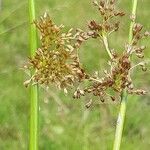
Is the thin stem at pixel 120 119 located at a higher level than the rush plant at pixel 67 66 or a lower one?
lower

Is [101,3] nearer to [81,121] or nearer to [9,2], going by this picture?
[81,121]

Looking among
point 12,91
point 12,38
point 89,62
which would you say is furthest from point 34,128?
point 12,38

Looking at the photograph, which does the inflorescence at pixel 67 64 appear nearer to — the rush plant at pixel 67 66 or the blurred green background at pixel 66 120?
the rush plant at pixel 67 66

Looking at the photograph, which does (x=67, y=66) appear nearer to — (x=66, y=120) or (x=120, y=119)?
(x=120, y=119)

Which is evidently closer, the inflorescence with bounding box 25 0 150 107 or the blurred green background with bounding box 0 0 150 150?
the inflorescence with bounding box 25 0 150 107

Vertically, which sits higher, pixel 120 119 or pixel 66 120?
pixel 66 120

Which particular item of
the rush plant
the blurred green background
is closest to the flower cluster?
the rush plant

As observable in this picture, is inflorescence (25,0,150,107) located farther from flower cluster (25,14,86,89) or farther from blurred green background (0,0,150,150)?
blurred green background (0,0,150,150)

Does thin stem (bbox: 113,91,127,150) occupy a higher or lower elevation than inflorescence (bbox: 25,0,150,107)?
lower

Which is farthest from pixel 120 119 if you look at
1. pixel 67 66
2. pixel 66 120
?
pixel 66 120

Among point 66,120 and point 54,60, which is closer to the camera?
point 54,60

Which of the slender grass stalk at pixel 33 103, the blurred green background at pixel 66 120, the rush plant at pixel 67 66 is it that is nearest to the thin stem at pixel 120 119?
the rush plant at pixel 67 66
